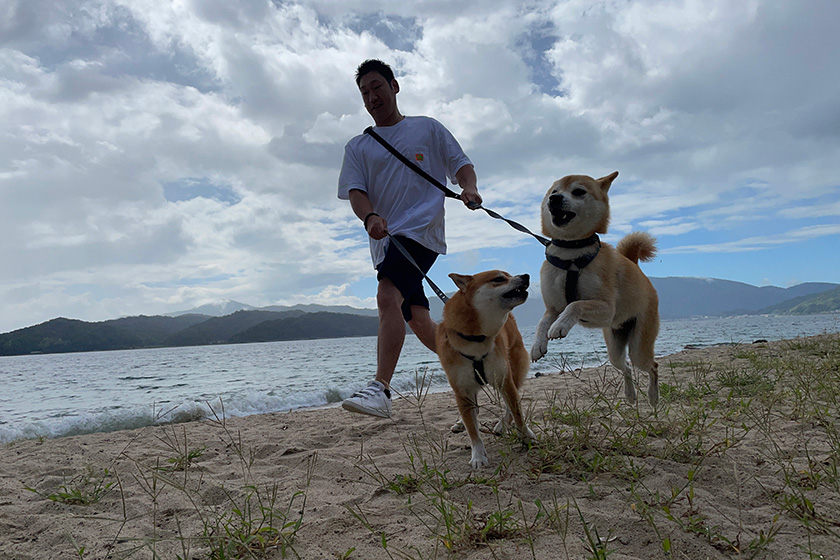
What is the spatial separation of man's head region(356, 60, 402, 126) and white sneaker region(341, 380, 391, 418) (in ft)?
7.64

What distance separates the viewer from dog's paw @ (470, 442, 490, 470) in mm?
2738

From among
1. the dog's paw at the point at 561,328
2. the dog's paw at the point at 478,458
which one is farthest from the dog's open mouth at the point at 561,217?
the dog's paw at the point at 478,458

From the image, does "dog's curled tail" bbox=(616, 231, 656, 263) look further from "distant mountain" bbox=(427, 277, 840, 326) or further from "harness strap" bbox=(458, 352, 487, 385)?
"distant mountain" bbox=(427, 277, 840, 326)

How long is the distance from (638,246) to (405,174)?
196cm

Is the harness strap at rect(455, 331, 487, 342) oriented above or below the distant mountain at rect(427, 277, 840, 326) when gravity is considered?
below

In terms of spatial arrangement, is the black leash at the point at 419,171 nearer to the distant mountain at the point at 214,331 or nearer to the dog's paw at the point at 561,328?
the dog's paw at the point at 561,328

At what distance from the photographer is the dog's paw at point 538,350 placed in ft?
7.33

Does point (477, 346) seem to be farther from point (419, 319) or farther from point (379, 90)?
point (379, 90)

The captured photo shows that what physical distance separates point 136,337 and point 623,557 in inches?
3397

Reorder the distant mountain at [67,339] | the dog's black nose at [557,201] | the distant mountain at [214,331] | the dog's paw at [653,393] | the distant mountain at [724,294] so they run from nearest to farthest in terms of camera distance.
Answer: the dog's black nose at [557,201] → the dog's paw at [653,393] → the distant mountain at [67,339] → the distant mountain at [214,331] → the distant mountain at [724,294]

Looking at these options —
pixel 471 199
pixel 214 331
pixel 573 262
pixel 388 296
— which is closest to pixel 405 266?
pixel 388 296

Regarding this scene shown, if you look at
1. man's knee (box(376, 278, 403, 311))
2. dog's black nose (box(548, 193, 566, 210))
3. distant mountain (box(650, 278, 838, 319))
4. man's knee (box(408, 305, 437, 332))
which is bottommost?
man's knee (box(408, 305, 437, 332))

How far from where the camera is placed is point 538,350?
7.44ft

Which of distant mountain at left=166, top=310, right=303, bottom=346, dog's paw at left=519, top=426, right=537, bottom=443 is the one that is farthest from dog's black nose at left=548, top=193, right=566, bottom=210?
distant mountain at left=166, top=310, right=303, bottom=346
